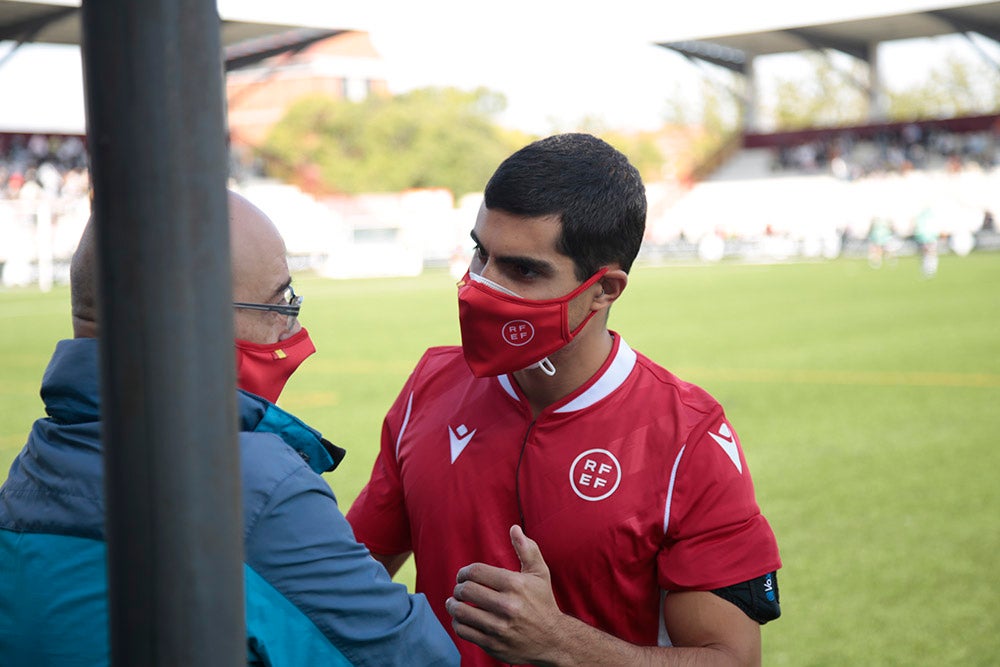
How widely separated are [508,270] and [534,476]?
464 millimetres

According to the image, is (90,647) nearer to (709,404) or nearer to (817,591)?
(709,404)

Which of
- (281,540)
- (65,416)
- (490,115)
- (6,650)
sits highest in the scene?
(490,115)

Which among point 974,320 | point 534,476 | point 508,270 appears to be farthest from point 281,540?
point 974,320

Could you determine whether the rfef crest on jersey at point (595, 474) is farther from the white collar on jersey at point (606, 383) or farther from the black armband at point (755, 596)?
the black armband at point (755, 596)

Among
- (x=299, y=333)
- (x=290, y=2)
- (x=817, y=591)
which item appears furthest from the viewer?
(x=290, y=2)

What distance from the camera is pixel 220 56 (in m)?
0.90

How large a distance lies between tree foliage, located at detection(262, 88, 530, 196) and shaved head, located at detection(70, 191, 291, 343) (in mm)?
71267

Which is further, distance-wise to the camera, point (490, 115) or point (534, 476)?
point (490, 115)

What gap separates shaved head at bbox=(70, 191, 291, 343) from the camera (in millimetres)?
1812

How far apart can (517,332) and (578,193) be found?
33cm

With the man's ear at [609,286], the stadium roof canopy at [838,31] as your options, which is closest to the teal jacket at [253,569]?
the man's ear at [609,286]

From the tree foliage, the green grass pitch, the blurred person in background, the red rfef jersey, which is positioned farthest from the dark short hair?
the tree foliage

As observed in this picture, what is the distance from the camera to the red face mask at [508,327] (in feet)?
8.27

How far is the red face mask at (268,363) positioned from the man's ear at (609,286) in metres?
0.70
